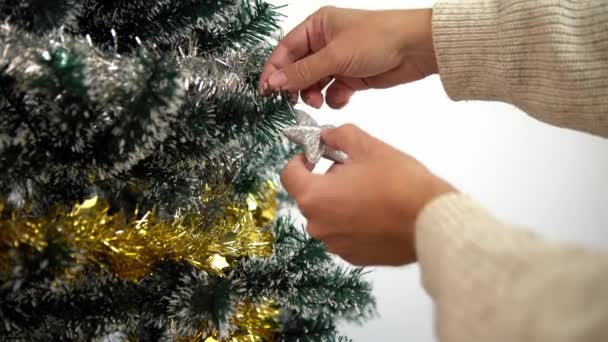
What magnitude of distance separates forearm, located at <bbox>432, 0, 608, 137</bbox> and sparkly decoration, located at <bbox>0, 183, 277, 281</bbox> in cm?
30

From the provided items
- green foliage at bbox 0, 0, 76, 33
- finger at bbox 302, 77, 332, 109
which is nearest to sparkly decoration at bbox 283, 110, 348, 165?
finger at bbox 302, 77, 332, 109

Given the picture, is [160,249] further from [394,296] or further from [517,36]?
[394,296]

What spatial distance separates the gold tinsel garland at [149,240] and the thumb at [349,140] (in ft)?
0.54

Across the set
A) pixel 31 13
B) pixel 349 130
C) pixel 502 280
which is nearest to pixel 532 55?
pixel 349 130

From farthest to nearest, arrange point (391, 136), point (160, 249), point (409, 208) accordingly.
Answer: point (391, 136) < point (160, 249) < point (409, 208)

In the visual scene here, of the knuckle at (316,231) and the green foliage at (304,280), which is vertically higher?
the knuckle at (316,231)

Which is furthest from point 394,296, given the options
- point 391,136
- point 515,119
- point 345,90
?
point 345,90

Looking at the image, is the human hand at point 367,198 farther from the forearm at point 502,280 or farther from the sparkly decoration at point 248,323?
the sparkly decoration at point 248,323

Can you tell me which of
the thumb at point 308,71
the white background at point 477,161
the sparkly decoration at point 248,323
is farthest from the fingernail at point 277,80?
the white background at point 477,161

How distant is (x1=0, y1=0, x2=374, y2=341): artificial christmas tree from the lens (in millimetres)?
403

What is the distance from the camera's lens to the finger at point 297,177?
1.56 feet

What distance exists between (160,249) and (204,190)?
0.12 metres

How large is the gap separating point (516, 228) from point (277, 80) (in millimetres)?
287

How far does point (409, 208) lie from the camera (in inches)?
16.0
